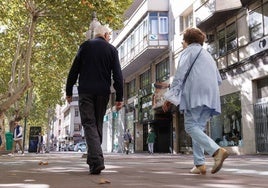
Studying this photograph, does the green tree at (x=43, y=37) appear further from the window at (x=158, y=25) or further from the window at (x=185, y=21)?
the window at (x=185, y=21)

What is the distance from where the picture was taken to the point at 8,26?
23.4 metres

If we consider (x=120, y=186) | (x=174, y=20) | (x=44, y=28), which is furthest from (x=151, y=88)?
(x=120, y=186)

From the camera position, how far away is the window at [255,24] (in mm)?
17531

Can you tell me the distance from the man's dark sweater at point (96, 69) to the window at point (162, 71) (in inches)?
838

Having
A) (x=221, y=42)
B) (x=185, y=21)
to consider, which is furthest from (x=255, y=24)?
(x=185, y=21)

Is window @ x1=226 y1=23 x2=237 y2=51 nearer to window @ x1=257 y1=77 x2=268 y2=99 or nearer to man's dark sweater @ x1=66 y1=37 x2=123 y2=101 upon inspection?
window @ x1=257 y1=77 x2=268 y2=99

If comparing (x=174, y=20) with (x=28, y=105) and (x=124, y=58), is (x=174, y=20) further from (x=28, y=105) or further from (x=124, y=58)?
(x=28, y=105)

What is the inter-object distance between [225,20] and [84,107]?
53.9 feet

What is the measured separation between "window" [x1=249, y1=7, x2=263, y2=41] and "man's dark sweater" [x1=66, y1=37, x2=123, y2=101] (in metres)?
13.3

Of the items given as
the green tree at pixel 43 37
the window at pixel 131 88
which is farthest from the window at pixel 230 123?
the window at pixel 131 88

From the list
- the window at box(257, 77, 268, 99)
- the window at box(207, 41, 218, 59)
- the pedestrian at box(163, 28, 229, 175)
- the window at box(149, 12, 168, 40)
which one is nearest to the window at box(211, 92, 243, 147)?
the window at box(257, 77, 268, 99)

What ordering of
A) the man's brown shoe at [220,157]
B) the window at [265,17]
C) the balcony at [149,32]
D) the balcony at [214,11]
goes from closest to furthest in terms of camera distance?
the man's brown shoe at [220,157] → the window at [265,17] → the balcony at [214,11] → the balcony at [149,32]

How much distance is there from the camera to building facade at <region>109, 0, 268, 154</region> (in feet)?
57.4

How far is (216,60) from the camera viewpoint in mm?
20922
